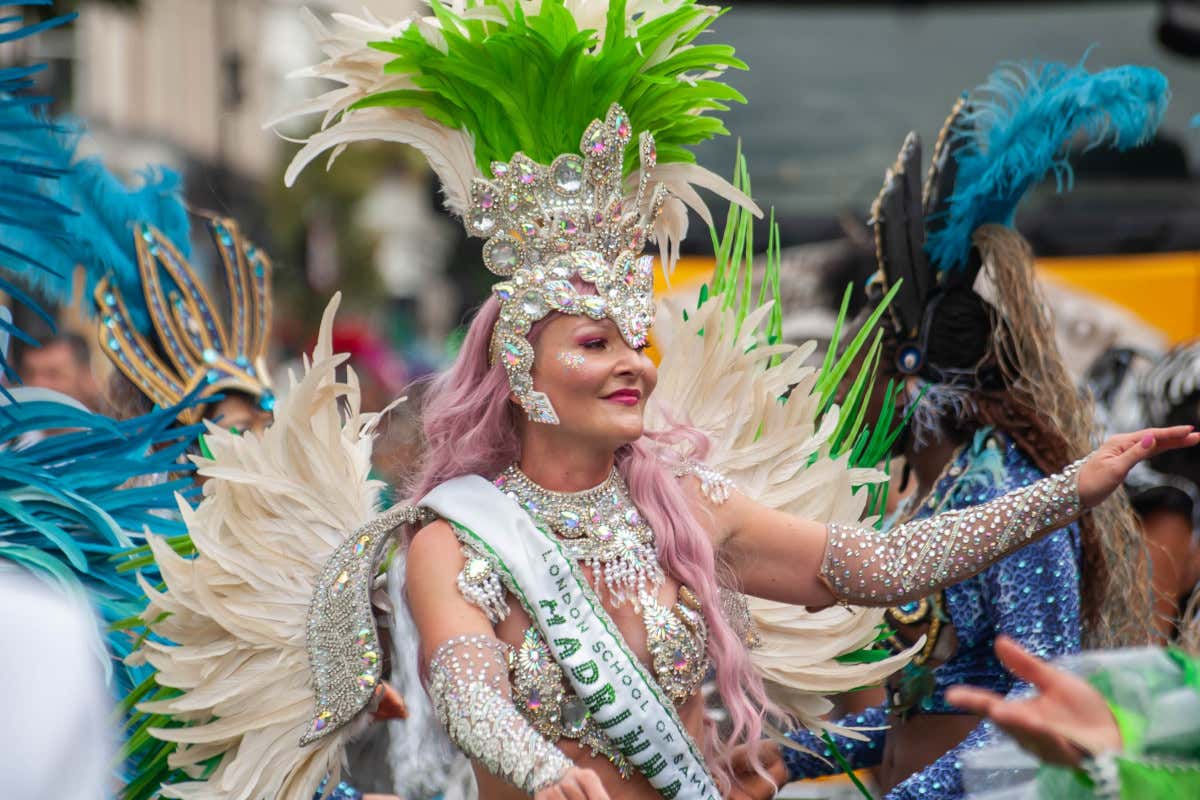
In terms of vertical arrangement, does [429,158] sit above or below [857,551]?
above

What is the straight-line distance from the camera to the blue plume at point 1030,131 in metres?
3.67

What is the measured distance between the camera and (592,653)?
9.36 ft

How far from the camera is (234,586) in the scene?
10.7 ft

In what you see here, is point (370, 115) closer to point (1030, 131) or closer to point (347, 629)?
point (347, 629)

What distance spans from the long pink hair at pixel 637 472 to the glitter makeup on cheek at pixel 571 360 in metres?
0.08

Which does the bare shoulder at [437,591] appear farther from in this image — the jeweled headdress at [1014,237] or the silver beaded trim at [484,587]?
the jeweled headdress at [1014,237]

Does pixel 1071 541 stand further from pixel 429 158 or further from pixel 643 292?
pixel 429 158

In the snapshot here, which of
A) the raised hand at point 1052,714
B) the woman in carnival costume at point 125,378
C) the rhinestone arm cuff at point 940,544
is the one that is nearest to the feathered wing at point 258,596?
the woman in carnival costume at point 125,378

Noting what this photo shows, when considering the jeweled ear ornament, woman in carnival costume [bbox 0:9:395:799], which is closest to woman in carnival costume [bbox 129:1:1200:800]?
woman in carnival costume [bbox 0:9:395:799]

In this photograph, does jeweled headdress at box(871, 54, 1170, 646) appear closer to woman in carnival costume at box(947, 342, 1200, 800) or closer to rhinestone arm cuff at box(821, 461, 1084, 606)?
rhinestone arm cuff at box(821, 461, 1084, 606)

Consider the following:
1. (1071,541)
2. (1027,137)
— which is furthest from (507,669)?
Result: (1027,137)

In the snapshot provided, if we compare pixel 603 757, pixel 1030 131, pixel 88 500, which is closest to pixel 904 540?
pixel 603 757

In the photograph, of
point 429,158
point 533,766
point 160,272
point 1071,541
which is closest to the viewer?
point 533,766

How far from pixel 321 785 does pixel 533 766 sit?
35.7 inches
